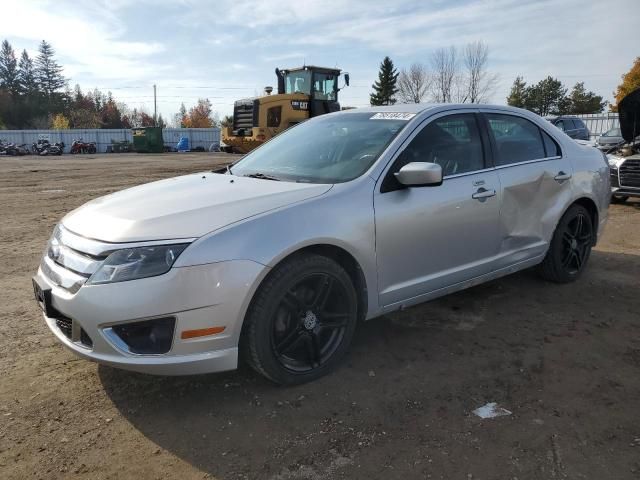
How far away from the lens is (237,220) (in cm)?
272

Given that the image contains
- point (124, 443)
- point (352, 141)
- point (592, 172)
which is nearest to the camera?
point (124, 443)

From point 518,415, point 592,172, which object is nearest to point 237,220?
point 518,415

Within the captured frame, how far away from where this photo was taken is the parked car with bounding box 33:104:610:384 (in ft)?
8.42

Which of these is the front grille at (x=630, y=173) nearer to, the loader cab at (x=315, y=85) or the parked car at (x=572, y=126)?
the parked car at (x=572, y=126)

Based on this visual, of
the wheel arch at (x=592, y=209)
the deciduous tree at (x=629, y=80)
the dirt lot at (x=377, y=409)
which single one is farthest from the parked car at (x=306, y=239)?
the deciduous tree at (x=629, y=80)

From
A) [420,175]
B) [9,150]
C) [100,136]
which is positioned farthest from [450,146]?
[100,136]

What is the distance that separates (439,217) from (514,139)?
1.34 m

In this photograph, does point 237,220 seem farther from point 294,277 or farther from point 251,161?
point 251,161

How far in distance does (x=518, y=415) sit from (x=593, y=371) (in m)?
0.81

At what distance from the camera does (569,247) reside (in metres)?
4.80

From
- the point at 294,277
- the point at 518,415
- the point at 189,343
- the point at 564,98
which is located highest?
the point at 564,98

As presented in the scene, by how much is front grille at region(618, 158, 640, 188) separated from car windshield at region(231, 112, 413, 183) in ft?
22.1

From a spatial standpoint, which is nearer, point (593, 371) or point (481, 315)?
point (593, 371)

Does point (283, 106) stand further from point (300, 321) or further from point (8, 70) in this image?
point (8, 70)
